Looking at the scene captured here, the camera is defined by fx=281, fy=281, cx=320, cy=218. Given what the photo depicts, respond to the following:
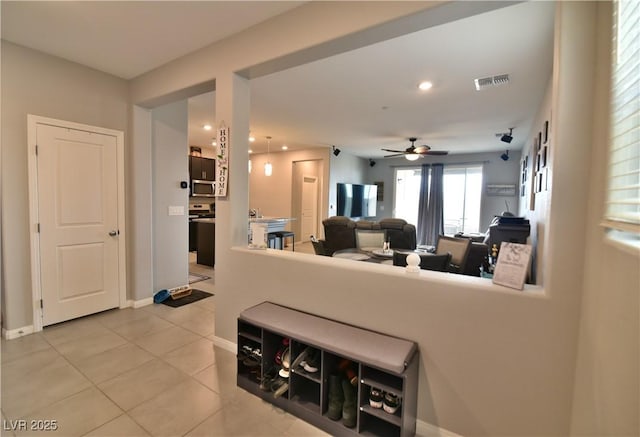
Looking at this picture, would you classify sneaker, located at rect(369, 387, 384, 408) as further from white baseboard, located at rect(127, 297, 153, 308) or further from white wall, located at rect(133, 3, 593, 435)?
white baseboard, located at rect(127, 297, 153, 308)

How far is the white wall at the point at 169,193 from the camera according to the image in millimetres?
3703

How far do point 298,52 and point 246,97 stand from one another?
0.73m

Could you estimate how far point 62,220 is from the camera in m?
2.98

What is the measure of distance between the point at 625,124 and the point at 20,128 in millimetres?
4324

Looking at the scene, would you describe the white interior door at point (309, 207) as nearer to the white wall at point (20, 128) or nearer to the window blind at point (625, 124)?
the white wall at point (20, 128)

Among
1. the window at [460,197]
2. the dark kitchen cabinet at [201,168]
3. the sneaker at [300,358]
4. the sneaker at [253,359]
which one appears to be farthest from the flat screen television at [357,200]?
the sneaker at [300,358]

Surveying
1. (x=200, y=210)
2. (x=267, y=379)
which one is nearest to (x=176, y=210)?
(x=267, y=379)

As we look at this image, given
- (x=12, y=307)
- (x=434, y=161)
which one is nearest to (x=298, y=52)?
(x=12, y=307)

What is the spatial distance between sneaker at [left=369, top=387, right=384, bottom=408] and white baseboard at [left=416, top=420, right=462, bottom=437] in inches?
12.2

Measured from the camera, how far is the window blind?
925mm

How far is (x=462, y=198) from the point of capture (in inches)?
315

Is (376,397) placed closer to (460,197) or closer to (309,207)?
(309,207)

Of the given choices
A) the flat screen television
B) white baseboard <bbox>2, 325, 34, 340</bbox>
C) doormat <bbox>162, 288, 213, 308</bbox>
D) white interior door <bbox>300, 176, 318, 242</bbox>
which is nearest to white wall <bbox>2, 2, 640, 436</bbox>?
doormat <bbox>162, 288, 213, 308</bbox>

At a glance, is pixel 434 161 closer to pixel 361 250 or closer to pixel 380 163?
pixel 380 163
